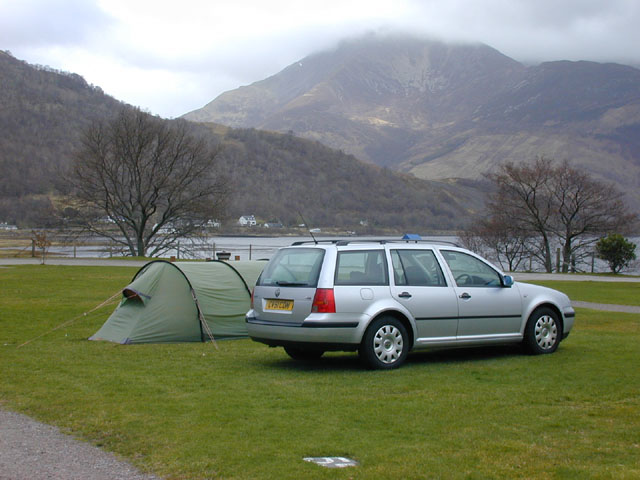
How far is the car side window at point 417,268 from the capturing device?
396 inches

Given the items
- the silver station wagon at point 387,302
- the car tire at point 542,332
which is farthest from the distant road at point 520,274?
the silver station wagon at point 387,302

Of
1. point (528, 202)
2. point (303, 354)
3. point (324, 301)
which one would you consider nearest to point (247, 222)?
point (528, 202)

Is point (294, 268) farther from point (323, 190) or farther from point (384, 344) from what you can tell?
point (323, 190)

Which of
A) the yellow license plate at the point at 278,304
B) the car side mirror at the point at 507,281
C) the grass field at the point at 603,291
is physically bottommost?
the grass field at the point at 603,291

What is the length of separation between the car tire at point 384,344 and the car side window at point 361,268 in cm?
58

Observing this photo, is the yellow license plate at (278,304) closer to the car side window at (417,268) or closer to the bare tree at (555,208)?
the car side window at (417,268)

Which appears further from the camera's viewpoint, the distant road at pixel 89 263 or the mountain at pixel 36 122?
the mountain at pixel 36 122

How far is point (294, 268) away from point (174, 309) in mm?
4254

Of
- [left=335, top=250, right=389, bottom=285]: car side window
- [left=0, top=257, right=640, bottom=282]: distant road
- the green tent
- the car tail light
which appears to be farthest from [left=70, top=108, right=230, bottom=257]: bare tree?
the car tail light

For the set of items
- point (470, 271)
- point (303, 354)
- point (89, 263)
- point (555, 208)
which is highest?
point (555, 208)

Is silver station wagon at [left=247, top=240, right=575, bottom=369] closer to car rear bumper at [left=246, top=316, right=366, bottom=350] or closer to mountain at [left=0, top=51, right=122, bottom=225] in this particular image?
car rear bumper at [left=246, top=316, right=366, bottom=350]

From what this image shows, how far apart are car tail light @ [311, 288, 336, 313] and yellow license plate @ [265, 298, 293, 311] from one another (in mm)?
434

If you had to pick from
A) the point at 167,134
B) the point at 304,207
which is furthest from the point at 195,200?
the point at 304,207

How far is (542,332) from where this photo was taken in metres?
11.1
